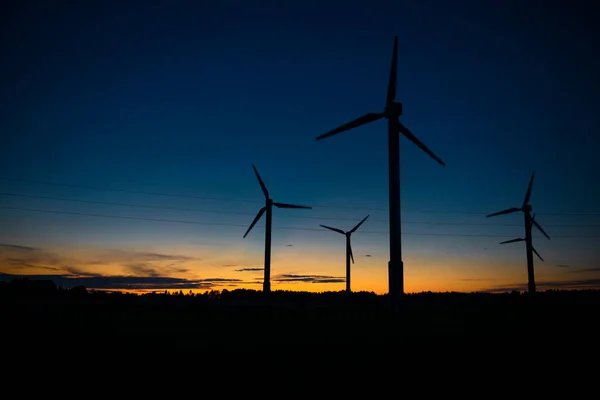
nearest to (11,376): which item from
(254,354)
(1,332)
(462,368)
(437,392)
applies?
(254,354)

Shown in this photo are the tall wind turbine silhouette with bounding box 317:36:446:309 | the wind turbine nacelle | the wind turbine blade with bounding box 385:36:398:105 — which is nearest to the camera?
the tall wind turbine silhouette with bounding box 317:36:446:309

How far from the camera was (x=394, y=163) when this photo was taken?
40188mm

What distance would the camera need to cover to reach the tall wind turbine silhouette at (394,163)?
37.6 meters

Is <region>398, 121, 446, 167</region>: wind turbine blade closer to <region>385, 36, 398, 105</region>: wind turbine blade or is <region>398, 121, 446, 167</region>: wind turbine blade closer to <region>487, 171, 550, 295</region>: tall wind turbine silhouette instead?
<region>385, 36, 398, 105</region>: wind turbine blade

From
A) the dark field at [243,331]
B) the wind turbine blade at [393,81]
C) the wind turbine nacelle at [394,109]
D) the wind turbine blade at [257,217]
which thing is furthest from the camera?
the wind turbine blade at [257,217]

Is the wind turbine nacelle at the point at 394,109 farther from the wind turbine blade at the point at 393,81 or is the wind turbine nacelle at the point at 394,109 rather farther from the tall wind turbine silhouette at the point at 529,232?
the tall wind turbine silhouette at the point at 529,232

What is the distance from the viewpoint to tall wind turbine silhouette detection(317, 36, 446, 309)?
37594 millimetres

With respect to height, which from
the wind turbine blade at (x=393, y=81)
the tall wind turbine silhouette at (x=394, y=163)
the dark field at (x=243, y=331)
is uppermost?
the wind turbine blade at (x=393, y=81)

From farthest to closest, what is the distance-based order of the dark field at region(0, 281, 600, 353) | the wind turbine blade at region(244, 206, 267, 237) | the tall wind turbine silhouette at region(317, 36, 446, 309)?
the wind turbine blade at region(244, 206, 267, 237) < the tall wind turbine silhouette at region(317, 36, 446, 309) < the dark field at region(0, 281, 600, 353)

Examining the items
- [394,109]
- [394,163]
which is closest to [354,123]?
[394,109]

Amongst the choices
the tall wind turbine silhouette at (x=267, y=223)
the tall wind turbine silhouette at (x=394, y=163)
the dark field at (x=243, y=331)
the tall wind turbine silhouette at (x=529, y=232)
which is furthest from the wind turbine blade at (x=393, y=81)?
the tall wind turbine silhouette at (x=529, y=232)

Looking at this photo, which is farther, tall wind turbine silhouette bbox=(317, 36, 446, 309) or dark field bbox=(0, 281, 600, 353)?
tall wind turbine silhouette bbox=(317, 36, 446, 309)

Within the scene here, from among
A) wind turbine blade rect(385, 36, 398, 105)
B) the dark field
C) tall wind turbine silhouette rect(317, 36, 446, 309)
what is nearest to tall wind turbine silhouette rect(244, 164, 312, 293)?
the dark field

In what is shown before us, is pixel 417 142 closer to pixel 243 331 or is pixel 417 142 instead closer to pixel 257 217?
pixel 243 331
